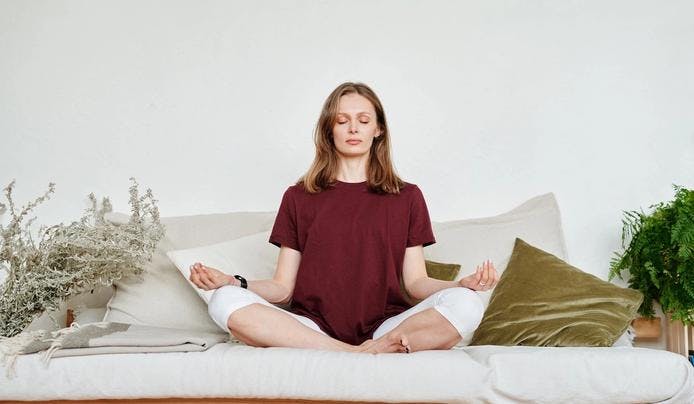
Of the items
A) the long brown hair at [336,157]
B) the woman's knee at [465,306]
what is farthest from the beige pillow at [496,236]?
the woman's knee at [465,306]

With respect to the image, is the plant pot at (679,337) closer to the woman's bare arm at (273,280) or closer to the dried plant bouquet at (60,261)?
the woman's bare arm at (273,280)

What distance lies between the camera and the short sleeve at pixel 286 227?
246 cm

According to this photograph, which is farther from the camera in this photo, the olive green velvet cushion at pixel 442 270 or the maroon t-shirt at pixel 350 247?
the olive green velvet cushion at pixel 442 270

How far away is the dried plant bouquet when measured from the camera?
2346mm

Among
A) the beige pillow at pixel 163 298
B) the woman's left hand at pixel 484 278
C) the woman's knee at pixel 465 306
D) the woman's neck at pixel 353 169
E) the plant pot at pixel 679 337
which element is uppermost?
the woman's neck at pixel 353 169

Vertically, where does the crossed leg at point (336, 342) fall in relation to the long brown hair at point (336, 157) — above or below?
below

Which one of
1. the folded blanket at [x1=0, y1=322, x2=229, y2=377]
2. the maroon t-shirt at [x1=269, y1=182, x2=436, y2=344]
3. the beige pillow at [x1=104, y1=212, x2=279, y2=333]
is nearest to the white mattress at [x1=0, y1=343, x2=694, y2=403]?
the folded blanket at [x1=0, y1=322, x2=229, y2=377]

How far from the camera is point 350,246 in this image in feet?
7.81

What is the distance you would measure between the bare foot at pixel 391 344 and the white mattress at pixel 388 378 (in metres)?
0.09

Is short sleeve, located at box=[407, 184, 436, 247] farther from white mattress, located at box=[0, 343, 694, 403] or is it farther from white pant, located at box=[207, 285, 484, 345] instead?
white mattress, located at box=[0, 343, 694, 403]

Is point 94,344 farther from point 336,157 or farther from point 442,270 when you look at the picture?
point 442,270

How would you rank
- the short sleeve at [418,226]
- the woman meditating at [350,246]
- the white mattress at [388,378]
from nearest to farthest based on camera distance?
the white mattress at [388,378] < the woman meditating at [350,246] < the short sleeve at [418,226]

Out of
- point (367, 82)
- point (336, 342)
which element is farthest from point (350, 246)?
point (367, 82)

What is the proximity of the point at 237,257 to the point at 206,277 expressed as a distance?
0.55 m
